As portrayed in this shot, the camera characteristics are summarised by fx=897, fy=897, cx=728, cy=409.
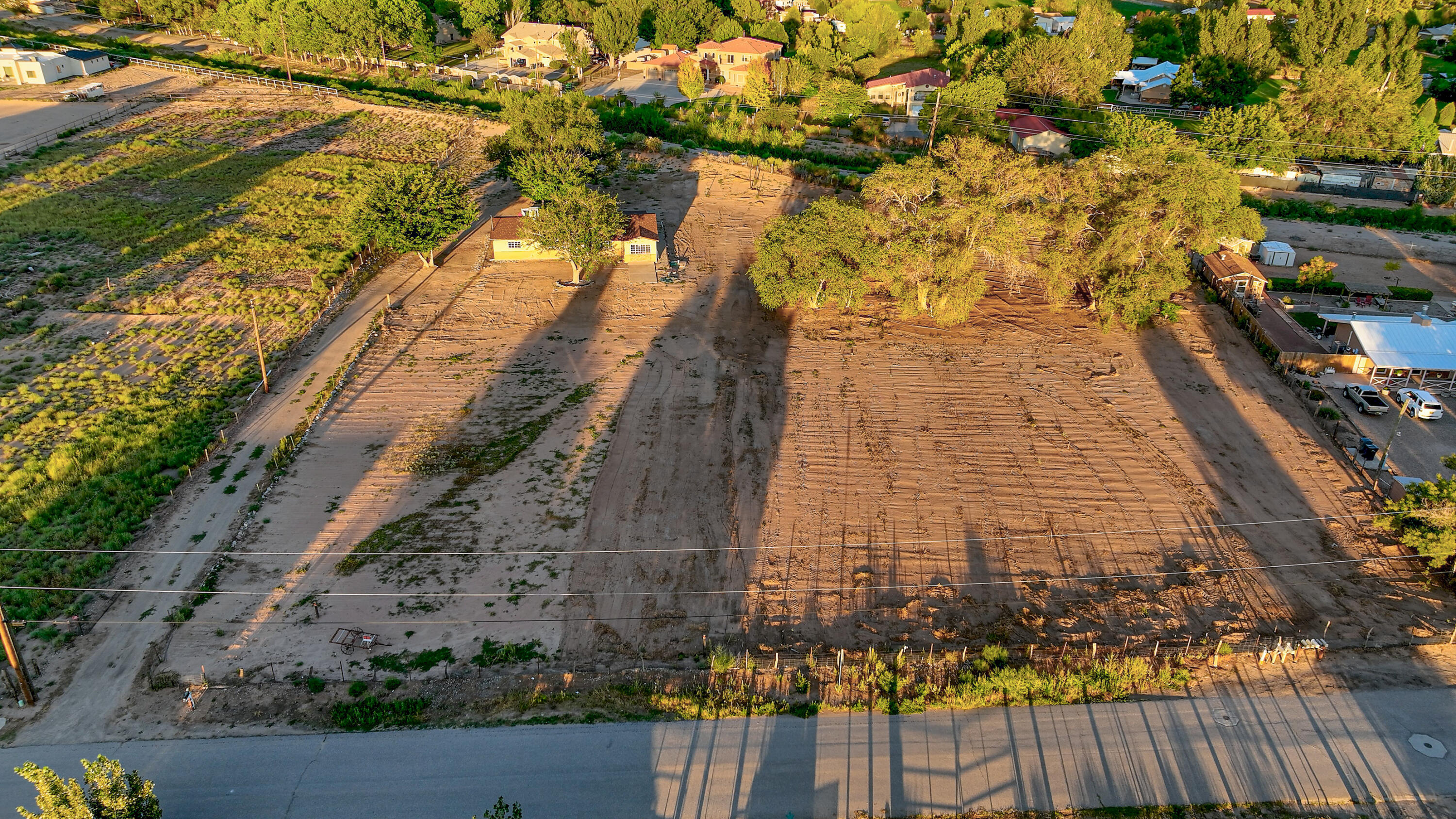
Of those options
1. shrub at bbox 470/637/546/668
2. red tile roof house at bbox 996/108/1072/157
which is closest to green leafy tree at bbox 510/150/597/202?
shrub at bbox 470/637/546/668

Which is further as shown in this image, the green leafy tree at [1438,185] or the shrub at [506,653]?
the green leafy tree at [1438,185]

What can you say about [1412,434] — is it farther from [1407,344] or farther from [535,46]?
[535,46]

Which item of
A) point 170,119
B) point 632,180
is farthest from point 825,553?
point 170,119

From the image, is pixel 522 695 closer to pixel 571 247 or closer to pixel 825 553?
pixel 825 553

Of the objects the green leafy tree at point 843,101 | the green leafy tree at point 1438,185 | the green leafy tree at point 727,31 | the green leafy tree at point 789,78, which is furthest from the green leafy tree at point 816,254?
the green leafy tree at point 727,31

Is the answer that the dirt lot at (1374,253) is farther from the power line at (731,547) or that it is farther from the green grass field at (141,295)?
the green grass field at (141,295)
